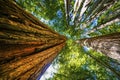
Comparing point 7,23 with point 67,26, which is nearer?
point 7,23

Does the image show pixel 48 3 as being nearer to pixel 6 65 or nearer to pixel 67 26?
pixel 67 26

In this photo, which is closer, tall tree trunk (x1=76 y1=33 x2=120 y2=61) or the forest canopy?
tall tree trunk (x1=76 y1=33 x2=120 y2=61)

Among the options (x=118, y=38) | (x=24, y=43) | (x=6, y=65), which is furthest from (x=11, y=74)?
(x=118, y=38)

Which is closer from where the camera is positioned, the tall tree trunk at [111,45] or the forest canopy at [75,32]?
the tall tree trunk at [111,45]

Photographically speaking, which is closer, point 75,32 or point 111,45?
point 111,45

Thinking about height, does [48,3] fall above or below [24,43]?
above

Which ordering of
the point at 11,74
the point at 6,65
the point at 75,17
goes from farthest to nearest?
the point at 75,17, the point at 11,74, the point at 6,65

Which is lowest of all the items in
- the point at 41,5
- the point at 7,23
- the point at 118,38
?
the point at 118,38

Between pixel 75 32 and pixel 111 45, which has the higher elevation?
pixel 75 32

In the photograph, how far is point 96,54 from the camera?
Result: 1410cm

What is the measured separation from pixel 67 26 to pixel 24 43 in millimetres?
11487

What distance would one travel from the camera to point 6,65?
1953 millimetres

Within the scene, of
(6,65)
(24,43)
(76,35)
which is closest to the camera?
(6,65)

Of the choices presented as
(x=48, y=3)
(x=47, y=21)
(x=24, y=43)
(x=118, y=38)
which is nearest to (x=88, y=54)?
(x=47, y=21)
